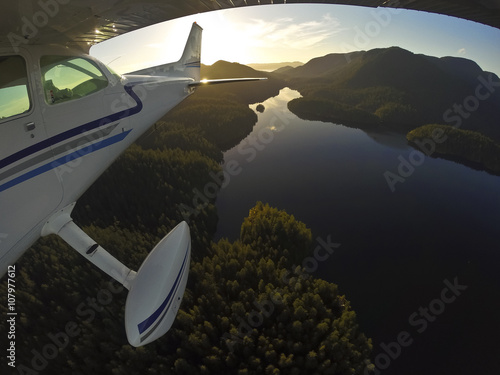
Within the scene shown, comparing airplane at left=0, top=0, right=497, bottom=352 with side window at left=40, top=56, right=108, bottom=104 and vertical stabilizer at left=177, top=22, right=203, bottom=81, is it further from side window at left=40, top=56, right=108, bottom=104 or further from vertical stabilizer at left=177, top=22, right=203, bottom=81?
vertical stabilizer at left=177, top=22, right=203, bottom=81

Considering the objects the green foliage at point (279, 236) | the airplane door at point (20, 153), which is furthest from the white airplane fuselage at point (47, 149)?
the green foliage at point (279, 236)

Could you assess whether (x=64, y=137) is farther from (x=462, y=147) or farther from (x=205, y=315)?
(x=462, y=147)

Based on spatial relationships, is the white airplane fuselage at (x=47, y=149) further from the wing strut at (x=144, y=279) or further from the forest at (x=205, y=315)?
the forest at (x=205, y=315)

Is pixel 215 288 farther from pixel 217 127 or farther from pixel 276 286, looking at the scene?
pixel 217 127

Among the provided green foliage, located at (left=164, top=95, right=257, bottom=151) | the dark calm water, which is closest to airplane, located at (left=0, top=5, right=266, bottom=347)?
the dark calm water

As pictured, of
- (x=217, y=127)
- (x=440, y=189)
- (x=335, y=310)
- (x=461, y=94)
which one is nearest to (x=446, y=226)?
(x=440, y=189)

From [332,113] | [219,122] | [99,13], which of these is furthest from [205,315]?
[332,113]

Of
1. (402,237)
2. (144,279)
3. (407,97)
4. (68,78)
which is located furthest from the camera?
(407,97)
